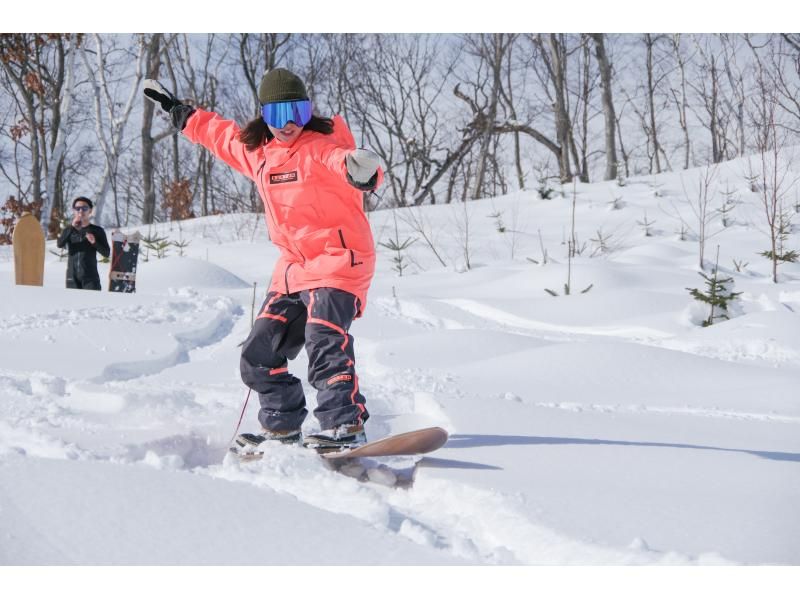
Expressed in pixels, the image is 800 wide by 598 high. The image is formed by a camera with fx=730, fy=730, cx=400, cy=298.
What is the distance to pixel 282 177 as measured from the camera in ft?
8.39

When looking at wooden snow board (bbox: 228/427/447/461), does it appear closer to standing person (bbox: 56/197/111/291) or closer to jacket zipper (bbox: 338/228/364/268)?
jacket zipper (bbox: 338/228/364/268)

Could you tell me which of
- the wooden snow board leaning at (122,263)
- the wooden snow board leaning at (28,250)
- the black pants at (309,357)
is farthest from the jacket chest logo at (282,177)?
the wooden snow board leaning at (28,250)

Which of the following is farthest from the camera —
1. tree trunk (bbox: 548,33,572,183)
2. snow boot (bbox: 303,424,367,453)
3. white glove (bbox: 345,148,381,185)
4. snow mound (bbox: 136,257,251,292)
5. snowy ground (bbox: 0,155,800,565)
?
tree trunk (bbox: 548,33,572,183)

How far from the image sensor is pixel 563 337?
17.4 feet

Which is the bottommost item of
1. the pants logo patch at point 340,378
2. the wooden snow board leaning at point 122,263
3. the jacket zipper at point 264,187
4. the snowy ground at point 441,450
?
the snowy ground at point 441,450

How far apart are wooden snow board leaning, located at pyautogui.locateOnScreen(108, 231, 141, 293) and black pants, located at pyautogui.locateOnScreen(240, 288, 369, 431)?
425 centimetres

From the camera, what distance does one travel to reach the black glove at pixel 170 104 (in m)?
2.94

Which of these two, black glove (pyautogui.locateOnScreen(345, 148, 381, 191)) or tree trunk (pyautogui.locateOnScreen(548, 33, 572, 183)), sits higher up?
tree trunk (pyautogui.locateOnScreen(548, 33, 572, 183))

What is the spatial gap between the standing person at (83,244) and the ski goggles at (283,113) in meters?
4.43

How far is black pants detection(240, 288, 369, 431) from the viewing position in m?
2.53

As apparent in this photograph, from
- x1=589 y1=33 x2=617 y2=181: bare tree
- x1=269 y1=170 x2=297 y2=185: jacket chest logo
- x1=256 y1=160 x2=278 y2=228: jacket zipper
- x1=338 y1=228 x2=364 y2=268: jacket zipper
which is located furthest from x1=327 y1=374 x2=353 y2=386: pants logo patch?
x1=589 y1=33 x2=617 y2=181: bare tree

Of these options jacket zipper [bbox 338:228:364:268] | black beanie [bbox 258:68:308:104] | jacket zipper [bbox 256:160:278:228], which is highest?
black beanie [bbox 258:68:308:104]

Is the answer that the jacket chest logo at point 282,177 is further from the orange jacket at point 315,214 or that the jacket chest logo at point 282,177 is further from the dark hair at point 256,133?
the dark hair at point 256,133

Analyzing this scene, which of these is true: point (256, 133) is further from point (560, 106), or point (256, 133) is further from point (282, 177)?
point (560, 106)
